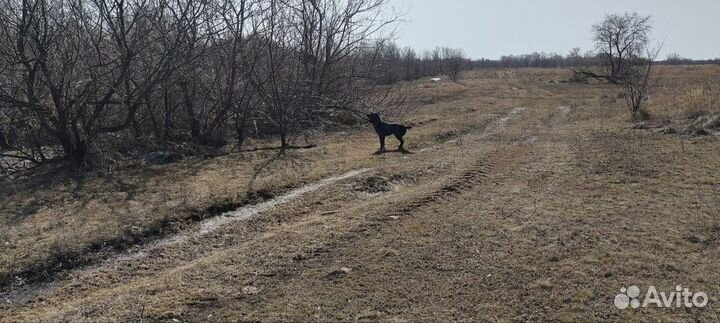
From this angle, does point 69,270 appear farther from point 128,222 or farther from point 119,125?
point 119,125

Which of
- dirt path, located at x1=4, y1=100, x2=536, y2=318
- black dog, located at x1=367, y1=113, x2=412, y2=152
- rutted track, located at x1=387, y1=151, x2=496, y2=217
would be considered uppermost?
black dog, located at x1=367, y1=113, x2=412, y2=152

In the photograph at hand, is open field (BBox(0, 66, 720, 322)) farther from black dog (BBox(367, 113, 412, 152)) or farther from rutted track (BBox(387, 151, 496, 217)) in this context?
black dog (BBox(367, 113, 412, 152))

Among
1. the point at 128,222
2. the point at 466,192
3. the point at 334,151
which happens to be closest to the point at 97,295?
the point at 128,222

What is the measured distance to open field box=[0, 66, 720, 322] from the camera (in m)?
4.21

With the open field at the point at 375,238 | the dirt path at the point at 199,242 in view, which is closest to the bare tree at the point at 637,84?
the open field at the point at 375,238

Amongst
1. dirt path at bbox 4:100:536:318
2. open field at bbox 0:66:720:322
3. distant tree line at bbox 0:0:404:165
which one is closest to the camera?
open field at bbox 0:66:720:322

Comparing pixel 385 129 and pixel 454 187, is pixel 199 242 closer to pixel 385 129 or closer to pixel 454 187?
pixel 454 187

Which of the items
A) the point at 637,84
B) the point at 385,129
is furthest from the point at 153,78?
the point at 637,84

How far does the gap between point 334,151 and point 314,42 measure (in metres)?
7.39

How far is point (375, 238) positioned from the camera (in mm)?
5785

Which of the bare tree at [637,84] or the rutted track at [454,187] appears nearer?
the rutted track at [454,187]

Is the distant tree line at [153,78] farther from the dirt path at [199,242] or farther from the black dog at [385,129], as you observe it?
the dirt path at [199,242]

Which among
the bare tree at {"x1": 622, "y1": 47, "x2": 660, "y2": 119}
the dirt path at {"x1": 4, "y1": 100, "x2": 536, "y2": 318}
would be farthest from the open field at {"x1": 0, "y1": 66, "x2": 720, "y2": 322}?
the bare tree at {"x1": 622, "y1": 47, "x2": 660, "y2": 119}

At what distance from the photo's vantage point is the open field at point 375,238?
166 inches
